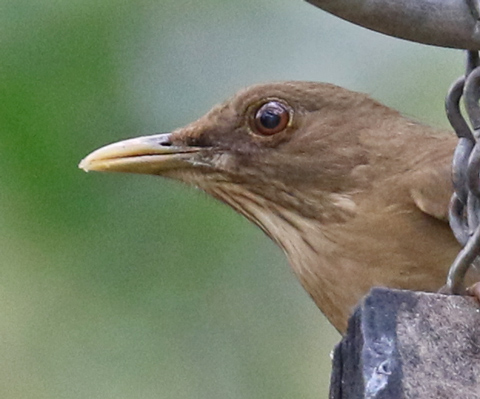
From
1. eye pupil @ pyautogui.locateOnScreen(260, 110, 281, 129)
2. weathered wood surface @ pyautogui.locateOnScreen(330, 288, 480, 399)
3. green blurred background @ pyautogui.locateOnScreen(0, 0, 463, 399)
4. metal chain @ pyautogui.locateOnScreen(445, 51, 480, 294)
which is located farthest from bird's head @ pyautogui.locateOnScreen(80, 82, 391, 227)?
weathered wood surface @ pyautogui.locateOnScreen(330, 288, 480, 399)

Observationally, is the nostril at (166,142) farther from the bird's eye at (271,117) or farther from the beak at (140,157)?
the bird's eye at (271,117)

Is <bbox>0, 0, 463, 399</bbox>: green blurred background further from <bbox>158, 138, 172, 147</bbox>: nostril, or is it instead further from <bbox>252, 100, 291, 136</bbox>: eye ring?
<bbox>252, 100, 291, 136</bbox>: eye ring

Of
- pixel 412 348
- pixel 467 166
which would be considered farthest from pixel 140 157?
pixel 412 348

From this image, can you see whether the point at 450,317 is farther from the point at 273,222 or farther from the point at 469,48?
the point at 273,222

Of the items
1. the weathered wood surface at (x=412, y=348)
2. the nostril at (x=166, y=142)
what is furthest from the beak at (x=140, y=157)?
the weathered wood surface at (x=412, y=348)

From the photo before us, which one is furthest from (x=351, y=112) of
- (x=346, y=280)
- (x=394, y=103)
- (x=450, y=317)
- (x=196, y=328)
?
(x=450, y=317)

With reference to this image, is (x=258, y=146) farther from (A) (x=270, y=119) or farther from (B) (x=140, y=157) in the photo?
(B) (x=140, y=157)
